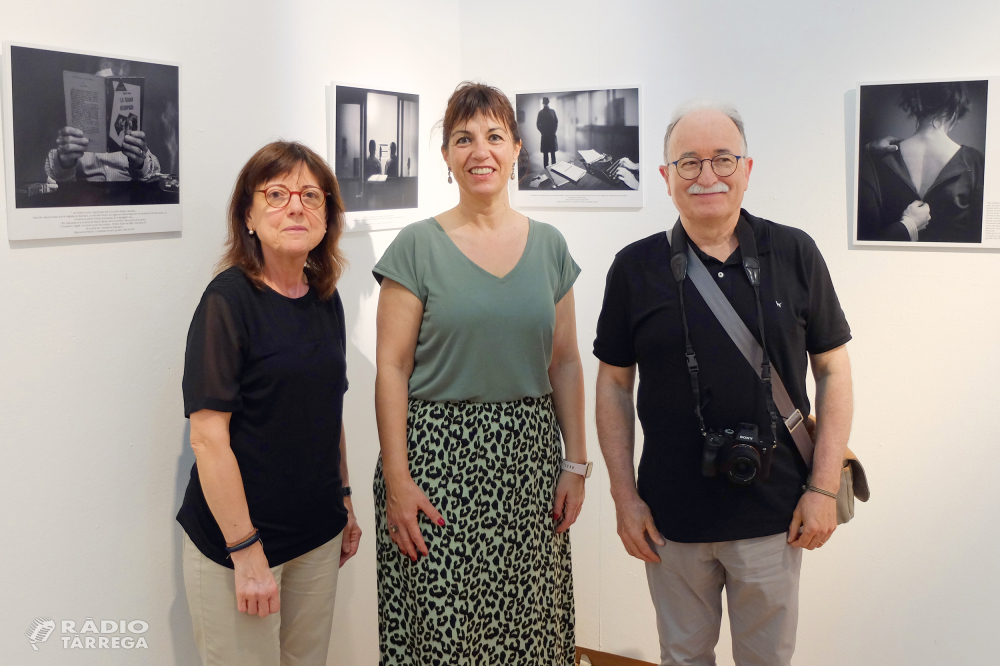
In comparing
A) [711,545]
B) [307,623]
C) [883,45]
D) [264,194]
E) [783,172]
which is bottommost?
[307,623]

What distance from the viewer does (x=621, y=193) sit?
3252mm

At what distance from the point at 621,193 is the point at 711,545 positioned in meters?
1.65

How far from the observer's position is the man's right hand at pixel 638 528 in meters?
2.13

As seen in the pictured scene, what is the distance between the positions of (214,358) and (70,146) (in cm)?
64

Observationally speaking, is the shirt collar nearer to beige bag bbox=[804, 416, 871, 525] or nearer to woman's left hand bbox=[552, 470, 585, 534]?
beige bag bbox=[804, 416, 871, 525]

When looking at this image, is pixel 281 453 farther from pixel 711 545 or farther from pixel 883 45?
pixel 883 45

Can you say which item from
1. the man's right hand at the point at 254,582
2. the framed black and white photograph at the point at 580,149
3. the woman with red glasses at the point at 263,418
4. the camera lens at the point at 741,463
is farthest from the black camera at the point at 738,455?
the framed black and white photograph at the point at 580,149

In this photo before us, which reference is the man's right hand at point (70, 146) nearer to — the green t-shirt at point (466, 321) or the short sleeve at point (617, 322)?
the green t-shirt at point (466, 321)

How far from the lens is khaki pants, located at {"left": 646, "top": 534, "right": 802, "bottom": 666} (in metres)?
2.04

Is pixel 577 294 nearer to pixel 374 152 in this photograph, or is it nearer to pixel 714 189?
pixel 374 152

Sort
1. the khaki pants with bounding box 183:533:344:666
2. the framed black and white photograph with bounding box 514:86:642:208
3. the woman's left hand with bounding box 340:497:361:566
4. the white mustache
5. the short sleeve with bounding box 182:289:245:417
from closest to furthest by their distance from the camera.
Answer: the short sleeve with bounding box 182:289:245:417, the khaki pants with bounding box 183:533:344:666, the white mustache, the woman's left hand with bounding box 340:497:361:566, the framed black and white photograph with bounding box 514:86:642:208

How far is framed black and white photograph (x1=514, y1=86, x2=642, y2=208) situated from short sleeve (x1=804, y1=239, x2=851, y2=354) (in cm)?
127

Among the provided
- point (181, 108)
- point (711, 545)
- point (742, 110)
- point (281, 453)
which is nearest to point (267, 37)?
point (181, 108)

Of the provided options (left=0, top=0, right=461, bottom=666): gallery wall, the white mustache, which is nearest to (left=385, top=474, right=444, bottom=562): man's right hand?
(left=0, top=0, right=461, bottom=666): gallery wall
